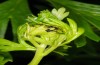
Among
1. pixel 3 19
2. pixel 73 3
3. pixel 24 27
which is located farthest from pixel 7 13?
pixel 24 27

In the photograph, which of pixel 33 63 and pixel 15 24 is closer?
pixel 33 63

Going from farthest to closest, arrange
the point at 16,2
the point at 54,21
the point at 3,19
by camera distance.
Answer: the point at 16,2, the point at 3,19, the point at 54,21

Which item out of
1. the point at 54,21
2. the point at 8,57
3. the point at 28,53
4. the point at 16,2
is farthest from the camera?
the point at 28,53

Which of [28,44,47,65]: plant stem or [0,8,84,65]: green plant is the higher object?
[0,8,84,65]: green plant

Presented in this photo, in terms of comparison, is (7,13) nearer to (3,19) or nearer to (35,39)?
(3,19)

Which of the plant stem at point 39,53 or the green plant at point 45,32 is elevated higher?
the green plant at point 45,32

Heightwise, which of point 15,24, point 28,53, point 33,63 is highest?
point 33,63

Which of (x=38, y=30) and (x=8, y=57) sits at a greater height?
(x=38, y=30)

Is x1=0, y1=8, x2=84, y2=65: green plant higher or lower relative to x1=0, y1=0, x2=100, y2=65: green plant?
higher

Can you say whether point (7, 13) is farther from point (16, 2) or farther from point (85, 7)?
point (85, 7)

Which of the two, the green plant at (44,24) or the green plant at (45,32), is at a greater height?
the green plant at (45,32)
